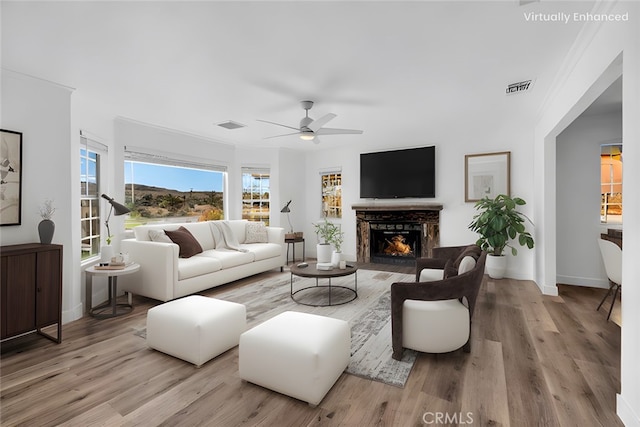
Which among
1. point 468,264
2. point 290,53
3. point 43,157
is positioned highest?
point 290,53

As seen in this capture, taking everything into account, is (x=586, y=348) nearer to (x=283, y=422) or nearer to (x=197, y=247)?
(x=283, y=422)

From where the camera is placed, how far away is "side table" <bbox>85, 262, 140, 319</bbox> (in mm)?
3348

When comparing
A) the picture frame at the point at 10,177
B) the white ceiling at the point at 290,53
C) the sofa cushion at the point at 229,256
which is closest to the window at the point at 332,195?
the sofa cushion at the point at 229,256

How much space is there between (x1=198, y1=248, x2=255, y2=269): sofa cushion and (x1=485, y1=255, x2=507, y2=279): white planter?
12.5ft

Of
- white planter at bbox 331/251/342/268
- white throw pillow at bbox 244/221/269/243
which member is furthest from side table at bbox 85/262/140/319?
white planter at bbox 331/251/342/268

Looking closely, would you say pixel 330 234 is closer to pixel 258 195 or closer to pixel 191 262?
pixel 191 262

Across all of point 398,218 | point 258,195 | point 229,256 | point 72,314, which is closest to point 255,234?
point 229,256

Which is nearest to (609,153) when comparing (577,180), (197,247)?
(577,180)

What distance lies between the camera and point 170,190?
5.45 metres

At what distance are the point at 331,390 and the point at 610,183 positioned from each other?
4.87m

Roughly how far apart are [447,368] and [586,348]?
1.31m

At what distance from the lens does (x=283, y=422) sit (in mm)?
1711

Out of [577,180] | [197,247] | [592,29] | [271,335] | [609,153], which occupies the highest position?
[592,29]

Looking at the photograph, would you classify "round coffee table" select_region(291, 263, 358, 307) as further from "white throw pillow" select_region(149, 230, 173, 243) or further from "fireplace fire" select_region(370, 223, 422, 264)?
"fireplace fire" select_region(370, 223, 422, 264)
